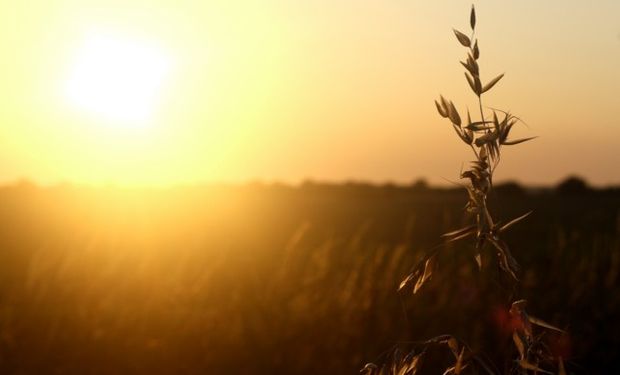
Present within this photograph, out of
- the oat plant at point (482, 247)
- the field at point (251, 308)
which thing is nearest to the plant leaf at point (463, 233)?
the oat plant at point (482, 247)

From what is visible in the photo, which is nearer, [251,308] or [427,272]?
[427,272]

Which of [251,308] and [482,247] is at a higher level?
[482,247]

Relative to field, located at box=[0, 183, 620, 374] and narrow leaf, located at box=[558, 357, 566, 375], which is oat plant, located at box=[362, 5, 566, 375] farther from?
field, located at box=[0, 183, 620, 374]

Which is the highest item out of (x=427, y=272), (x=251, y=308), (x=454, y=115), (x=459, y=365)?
(x=454, y=115)

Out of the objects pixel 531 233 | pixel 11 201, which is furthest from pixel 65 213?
pixel 531 233

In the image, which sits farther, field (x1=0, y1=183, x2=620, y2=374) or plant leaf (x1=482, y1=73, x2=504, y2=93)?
field (x1=0, y1=183, x2=620, y2=374)

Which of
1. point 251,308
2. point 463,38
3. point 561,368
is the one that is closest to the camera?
point 561,368

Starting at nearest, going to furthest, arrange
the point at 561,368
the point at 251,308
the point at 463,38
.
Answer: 1. the point at 561,368
2. the point at 463,38
3. the point at 251,308

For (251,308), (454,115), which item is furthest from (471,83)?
(251,308)

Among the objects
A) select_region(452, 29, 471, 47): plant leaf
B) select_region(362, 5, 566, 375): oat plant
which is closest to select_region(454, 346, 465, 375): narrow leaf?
select_region(362, 5, 566, 375): oat plant

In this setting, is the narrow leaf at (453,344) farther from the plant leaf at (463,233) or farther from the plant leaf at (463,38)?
the plant leaf at (463,38)

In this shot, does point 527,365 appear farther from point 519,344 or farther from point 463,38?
point 463,38

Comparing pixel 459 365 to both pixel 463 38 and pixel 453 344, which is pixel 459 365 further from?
pixel 463 38

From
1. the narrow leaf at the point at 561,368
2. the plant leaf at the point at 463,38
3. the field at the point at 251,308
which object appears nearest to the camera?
the narrow leaf at the point at 561,368
